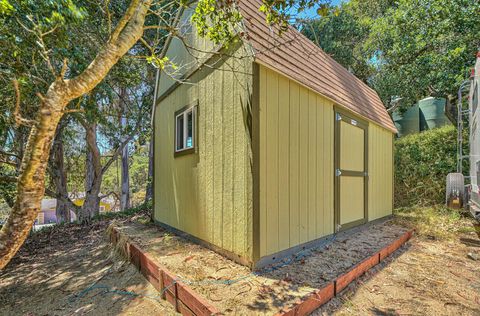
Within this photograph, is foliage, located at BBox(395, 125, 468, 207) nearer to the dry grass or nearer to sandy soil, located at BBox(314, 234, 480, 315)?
the dry grass

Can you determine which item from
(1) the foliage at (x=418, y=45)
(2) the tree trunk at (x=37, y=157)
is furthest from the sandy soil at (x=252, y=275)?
(1) the foliage at (x=418, y=45)

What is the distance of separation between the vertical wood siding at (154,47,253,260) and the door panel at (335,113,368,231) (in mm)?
2082

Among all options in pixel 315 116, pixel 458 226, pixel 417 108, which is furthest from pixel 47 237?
pixel 417 108

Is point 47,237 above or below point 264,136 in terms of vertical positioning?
below

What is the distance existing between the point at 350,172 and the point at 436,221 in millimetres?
2980

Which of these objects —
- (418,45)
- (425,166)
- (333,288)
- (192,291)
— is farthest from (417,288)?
(418,45)

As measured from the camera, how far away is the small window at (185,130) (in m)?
4.45

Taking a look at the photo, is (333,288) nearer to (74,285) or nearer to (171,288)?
(171,288)

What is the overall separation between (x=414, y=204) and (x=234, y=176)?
685cm

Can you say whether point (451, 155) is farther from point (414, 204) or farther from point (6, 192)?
point (6, 192)

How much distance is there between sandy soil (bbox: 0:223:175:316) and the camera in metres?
3.01

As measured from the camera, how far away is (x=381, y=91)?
9.73 meters

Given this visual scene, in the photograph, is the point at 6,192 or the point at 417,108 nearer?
the point at 6,192

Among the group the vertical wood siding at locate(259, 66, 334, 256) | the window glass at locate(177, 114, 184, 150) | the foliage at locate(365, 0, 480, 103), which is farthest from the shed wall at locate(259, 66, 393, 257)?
the foliage at locate(365, 0, 480, 103)
